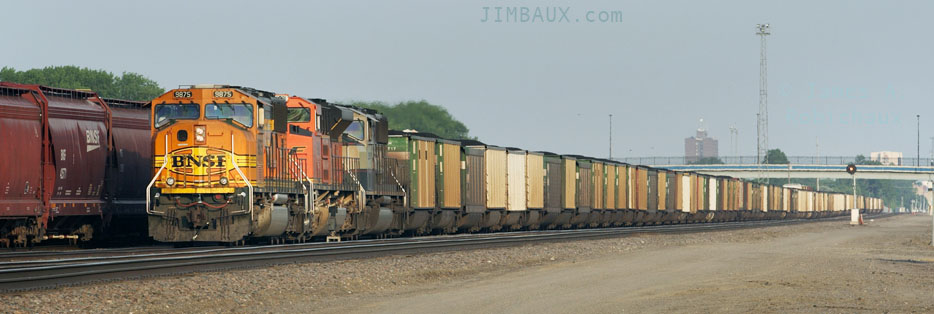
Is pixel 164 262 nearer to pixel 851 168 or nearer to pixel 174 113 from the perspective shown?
pixel 174 113

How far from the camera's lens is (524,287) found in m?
17.9

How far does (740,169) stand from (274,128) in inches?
4422

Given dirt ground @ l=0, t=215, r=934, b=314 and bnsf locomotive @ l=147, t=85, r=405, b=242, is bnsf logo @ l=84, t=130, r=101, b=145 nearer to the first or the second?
bnsf locomotive @ l=147, t=85, r=405, b=242

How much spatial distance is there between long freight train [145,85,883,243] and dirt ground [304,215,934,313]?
6.63m

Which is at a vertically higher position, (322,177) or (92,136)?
(92,136)

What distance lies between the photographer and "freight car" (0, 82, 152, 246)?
23.7 m

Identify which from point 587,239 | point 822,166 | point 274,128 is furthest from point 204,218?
point 822,166

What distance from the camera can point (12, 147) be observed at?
23.6 m

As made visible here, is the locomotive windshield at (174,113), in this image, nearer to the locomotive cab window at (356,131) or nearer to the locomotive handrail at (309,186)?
the locomotive handrail at (309,186)

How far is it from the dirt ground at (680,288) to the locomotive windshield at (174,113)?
8200mm

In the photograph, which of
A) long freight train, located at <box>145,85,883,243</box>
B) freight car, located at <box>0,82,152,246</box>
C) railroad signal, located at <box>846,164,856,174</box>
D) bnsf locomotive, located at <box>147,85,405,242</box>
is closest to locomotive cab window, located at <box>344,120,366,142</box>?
long freight train, located at <box>145,85,883,243</box>

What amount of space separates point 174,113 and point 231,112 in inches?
53.0

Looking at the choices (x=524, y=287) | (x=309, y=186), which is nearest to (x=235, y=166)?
(x=309, y=186)

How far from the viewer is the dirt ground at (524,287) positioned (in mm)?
14555
